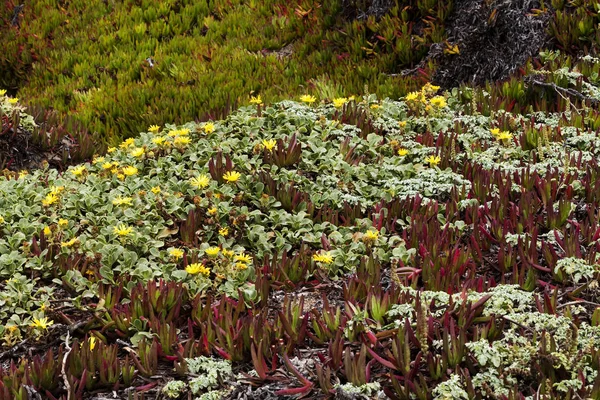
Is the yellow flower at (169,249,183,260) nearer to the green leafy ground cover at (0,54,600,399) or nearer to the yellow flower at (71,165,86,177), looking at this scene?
the green leafy ground cover at (0,54,600,399)

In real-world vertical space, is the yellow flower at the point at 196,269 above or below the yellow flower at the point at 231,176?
below

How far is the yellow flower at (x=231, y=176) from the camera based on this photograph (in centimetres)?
427

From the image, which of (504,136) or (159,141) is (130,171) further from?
(504,136)

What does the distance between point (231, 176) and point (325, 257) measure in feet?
3.71

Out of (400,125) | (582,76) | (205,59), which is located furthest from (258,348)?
(205,59)

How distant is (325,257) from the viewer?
3.43 meters

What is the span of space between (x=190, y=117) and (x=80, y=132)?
1200 millimetres

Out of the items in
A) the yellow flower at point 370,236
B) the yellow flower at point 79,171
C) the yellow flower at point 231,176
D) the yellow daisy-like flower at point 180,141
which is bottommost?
the yellow flower at point 370,236

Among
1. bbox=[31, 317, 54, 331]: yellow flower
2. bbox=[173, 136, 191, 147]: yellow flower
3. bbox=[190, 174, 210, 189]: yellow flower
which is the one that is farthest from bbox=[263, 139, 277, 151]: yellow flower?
bbox=[31, 317, 54, 331]: yellow flower

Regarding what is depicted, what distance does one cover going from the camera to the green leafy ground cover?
2719 millimetres

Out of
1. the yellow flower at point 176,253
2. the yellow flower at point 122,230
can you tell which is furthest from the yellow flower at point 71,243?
the yellow flower at point 176,253

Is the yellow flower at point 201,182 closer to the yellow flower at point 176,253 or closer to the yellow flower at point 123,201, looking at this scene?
the yellow flower at point 123,201

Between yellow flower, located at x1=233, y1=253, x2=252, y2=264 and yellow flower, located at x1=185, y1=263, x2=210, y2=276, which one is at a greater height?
yellow flower, located at x1=185, y1=263, x2=210, y2=276

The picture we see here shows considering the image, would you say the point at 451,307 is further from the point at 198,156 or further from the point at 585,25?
the point at 585,25
